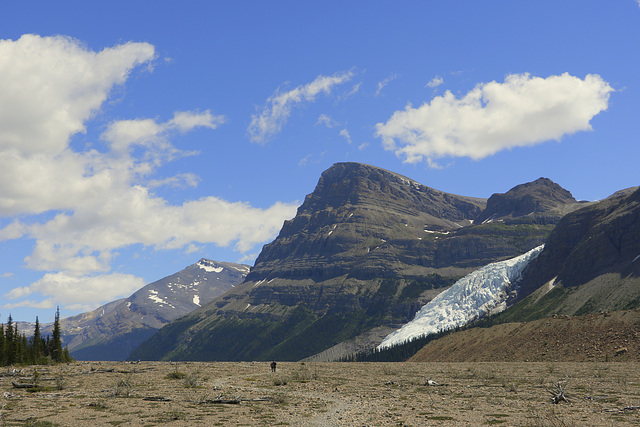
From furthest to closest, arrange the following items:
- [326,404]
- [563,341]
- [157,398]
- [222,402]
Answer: [563,341] → [157,398] → [326,404] → [222,402]

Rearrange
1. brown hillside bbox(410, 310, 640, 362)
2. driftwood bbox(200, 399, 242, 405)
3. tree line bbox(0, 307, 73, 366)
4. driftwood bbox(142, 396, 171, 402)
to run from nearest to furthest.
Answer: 1. driftwood bbox(200, 399, 242, 405)
2. driftwood bbox(142, 396, 171, 402)
3. tree line bbox(0, 307, 73, 366)
4. brown hillside bbox(410, 310, 640, 362)

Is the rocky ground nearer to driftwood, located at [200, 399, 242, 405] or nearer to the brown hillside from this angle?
driftwood, located at [200, 399, 242, 405]

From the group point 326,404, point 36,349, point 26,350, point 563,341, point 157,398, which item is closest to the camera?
point 326,404

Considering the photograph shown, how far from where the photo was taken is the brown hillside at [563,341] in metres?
112

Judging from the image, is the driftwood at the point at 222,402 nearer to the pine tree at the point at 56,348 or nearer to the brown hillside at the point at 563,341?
the brown hillside at the point at 563,341

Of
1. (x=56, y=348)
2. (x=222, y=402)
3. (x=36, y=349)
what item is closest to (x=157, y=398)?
(x=222, y=402)

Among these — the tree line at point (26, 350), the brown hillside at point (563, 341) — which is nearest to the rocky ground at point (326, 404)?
the tree line at point (26, 350)

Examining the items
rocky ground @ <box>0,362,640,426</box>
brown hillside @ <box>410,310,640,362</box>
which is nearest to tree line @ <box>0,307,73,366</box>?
rocky ground @ <box>0,362,640,426</box>

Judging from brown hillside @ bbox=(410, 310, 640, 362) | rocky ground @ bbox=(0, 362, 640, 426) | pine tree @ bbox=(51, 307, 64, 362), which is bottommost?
brown hillside @ bbox=(410, 310, 640, 362)

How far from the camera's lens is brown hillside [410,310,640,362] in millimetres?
111875

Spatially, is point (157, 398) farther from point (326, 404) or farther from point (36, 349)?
point (36, 349)

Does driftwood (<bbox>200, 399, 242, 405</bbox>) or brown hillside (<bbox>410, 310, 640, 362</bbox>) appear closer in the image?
driftwood (<bbox>200, 399, 242, 405</bbox>)

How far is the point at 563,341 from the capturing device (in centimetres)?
12638

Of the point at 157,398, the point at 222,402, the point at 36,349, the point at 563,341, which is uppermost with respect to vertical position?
the point at 36,349
